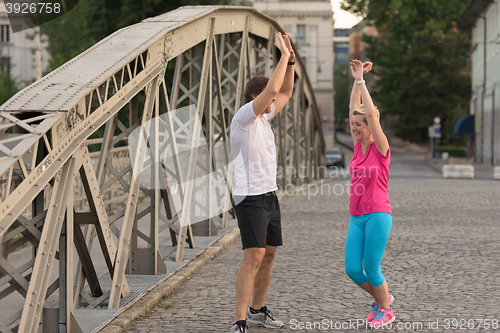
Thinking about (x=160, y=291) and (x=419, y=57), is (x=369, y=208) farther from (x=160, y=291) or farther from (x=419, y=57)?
(x=419, y=57)

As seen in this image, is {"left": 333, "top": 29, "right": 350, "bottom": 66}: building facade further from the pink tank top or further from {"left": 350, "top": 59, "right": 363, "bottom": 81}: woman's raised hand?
the pink tank top

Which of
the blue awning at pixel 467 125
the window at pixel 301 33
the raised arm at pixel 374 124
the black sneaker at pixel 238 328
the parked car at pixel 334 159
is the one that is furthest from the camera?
the window at pixel 301 33

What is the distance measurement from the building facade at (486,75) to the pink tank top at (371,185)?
35.2 meters

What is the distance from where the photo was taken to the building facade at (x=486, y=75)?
3984 cm

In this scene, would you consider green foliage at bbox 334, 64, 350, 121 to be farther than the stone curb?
Yes

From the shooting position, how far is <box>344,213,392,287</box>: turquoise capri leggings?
4918 millimetres

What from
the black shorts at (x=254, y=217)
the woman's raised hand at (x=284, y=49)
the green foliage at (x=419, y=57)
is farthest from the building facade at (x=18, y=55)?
the black shorts at (x=254, y=217)

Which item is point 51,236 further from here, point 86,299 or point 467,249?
point 467,249

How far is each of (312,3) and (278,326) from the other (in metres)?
65.7

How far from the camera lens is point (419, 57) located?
53000 millimetres

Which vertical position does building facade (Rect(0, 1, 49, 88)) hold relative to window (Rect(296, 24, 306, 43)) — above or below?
below

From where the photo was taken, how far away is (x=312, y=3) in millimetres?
68188

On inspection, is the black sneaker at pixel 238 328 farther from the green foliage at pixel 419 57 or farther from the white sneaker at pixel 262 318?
the green foliage at pixel 419 57

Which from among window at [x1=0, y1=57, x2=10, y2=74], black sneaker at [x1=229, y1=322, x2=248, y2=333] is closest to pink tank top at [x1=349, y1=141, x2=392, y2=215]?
black sneaker at [x1=229, y1=322, x2=248, y2=333]
